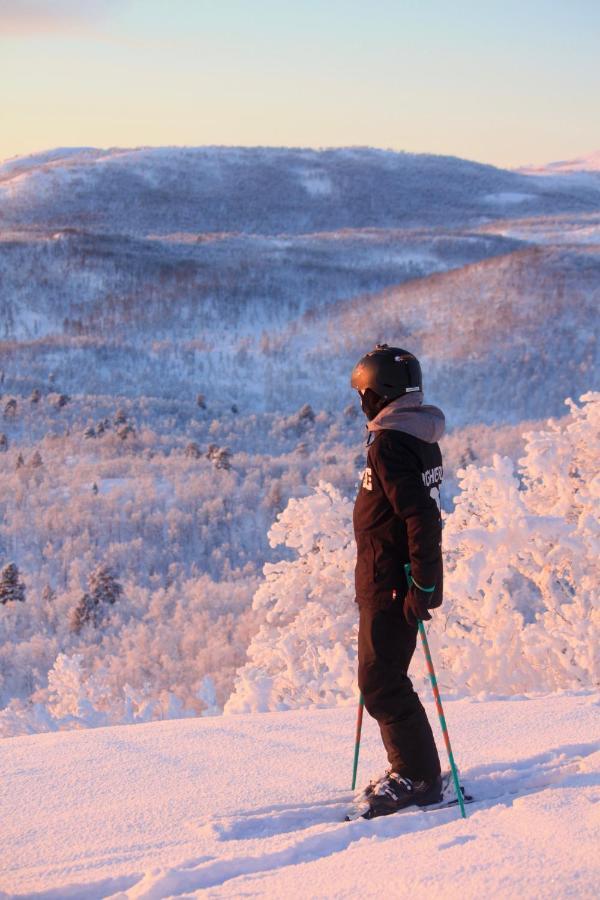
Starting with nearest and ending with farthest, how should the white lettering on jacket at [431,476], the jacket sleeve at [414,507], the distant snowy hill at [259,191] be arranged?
the jacket sleeve at [414,507], the white lettering on jacket at [431,476], the distant snowy hill at [259,191]

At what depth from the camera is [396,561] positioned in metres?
4.03

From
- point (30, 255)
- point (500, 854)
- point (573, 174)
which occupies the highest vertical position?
point (573, 174)

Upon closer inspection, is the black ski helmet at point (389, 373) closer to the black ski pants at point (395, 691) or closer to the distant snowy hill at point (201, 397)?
the black ski pants at point (395, 691)

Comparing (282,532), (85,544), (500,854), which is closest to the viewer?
(500,854)

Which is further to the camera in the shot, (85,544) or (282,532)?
(85,544)

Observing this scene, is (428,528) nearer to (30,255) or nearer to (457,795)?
(457,795)

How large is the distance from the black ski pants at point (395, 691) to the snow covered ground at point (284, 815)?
0.26m

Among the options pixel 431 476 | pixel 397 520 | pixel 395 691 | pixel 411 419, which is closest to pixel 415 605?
pixel 397 520

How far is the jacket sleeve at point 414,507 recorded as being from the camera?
3830 mm

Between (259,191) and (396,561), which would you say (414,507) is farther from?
(259,191)

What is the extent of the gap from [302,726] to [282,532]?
506 centimetres

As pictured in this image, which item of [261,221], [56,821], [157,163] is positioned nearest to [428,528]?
[56,821]

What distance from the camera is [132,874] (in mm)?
3461

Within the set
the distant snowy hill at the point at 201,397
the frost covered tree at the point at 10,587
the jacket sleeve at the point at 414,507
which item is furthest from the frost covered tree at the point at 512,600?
the frost covered tree at the point at 10,587
